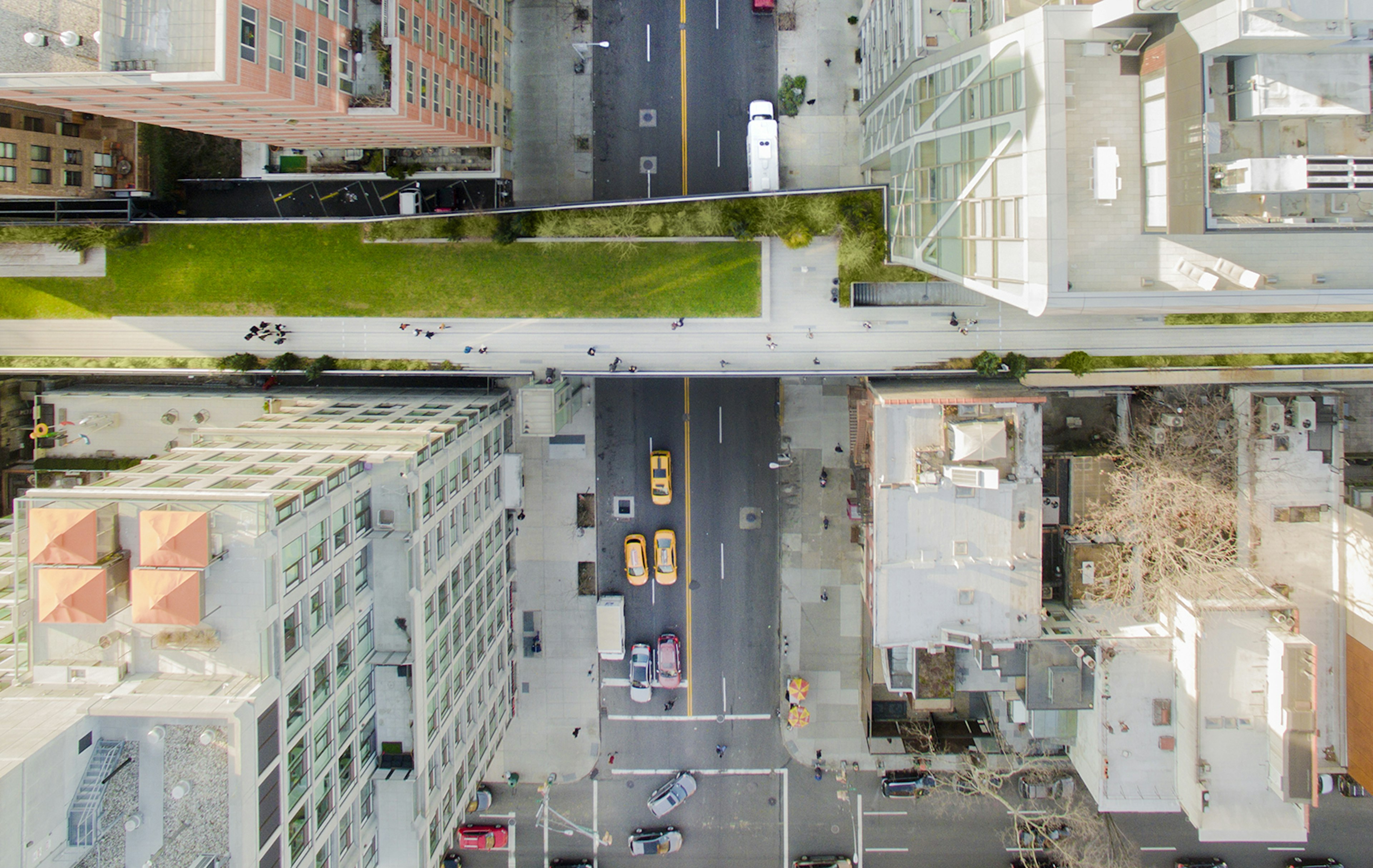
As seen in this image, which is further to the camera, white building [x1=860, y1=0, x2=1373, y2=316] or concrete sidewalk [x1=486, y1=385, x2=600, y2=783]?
concrete sidewalk [x1=486, y1=385, x2=600, y2=783]

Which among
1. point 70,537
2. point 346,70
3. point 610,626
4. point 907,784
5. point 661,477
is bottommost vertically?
point 907,784

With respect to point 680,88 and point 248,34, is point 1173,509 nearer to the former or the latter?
point 680,88

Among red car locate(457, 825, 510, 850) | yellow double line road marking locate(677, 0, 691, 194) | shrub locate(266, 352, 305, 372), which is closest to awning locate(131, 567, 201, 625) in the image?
shrub locate(266, 352, 305, 372)

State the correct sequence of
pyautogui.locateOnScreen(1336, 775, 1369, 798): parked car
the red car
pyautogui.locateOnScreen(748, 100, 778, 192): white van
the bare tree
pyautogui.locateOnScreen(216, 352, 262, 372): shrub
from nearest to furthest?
the bare tree
pyautogui.locateOnScreen(216, 352, 262, 372): shrub
pyautogui.locateOnScreen(748, 100, 778, 192): white van
pyautogui.locateOnScreen(1336, 775, 1369, 798): parked car
the red car

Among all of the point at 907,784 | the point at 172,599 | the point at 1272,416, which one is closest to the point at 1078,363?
the point at 1272,416

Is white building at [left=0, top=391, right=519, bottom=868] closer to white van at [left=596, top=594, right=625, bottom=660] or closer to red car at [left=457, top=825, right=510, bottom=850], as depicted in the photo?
white van at [left=596, top=594, right=625, bottom=660]

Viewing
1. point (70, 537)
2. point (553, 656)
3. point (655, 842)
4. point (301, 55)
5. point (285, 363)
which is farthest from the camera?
point (553, 656)

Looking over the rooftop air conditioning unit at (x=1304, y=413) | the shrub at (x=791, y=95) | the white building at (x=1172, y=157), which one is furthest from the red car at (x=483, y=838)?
the rooftop air conditioning unit at (x=1304, y=413)
